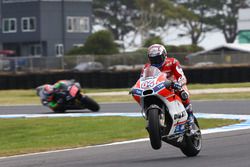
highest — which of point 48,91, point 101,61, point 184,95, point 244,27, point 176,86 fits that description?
point 176,86

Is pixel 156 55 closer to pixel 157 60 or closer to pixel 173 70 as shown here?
pixel 157 60

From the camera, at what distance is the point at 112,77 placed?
4188 centimetres

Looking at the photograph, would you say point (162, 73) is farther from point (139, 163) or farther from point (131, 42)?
point (131, 42)

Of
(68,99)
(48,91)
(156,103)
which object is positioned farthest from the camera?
(48,91)

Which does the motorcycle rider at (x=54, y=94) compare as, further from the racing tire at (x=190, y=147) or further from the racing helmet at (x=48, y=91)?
the racing tire at (x=190, y=147)

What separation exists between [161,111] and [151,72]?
2.02 feet

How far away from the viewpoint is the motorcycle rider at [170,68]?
39.9ft

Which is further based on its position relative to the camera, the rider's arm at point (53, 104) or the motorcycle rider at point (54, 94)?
the rider's arm at point (53, 104)

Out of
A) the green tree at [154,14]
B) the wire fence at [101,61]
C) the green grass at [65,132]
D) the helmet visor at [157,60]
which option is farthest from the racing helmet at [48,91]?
the green tree at [154,14]

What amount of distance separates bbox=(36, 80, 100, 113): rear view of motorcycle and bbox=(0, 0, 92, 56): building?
191ft

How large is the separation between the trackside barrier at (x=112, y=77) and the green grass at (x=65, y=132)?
19965 millimetres

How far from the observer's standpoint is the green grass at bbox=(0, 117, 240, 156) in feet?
51.3

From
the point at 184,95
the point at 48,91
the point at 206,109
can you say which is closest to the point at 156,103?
the point at 184,95

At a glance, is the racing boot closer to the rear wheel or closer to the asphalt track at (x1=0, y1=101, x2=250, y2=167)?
the asphalt track at (x1=0, y1=101, x2=250, y2=167)
